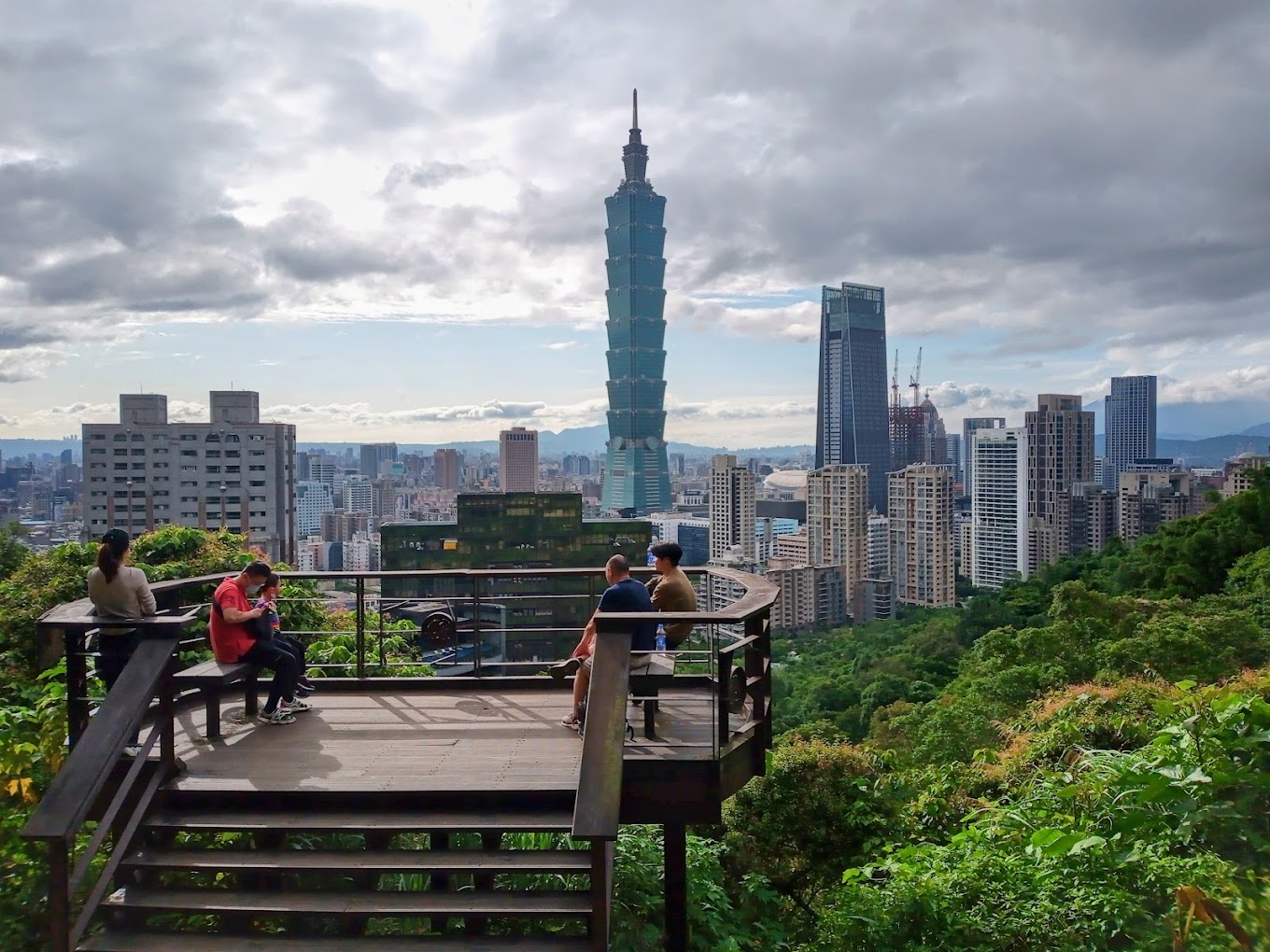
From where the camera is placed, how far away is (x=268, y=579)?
17.6 feet

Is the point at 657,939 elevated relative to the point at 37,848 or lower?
lower

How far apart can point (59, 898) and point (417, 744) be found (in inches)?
66.1

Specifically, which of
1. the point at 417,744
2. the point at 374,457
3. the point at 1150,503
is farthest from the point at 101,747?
the point at 374,457

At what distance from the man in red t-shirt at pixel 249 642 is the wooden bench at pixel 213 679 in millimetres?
68

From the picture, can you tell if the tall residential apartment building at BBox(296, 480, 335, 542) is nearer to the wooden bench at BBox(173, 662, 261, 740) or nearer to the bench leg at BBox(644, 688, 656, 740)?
the wooden bench at BBox(173, 662, 261, 740)

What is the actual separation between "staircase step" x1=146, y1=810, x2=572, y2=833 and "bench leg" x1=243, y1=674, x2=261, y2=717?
4.28 feet

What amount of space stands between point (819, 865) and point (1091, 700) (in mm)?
2827

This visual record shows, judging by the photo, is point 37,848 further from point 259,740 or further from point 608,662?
point 608,662

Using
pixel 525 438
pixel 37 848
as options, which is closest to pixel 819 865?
pixel 37 848

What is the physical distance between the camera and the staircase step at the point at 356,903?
3.55 metres

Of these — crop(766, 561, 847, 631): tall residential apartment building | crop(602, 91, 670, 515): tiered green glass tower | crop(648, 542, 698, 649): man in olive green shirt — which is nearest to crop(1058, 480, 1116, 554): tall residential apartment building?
crop(766, 561, 847, 631): tall residential apartment building

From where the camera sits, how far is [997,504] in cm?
9831

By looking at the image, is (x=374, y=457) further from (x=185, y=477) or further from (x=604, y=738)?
(x=604, y=738)

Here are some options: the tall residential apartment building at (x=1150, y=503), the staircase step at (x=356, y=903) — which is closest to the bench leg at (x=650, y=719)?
the staircase step at (x=356, y=903)
